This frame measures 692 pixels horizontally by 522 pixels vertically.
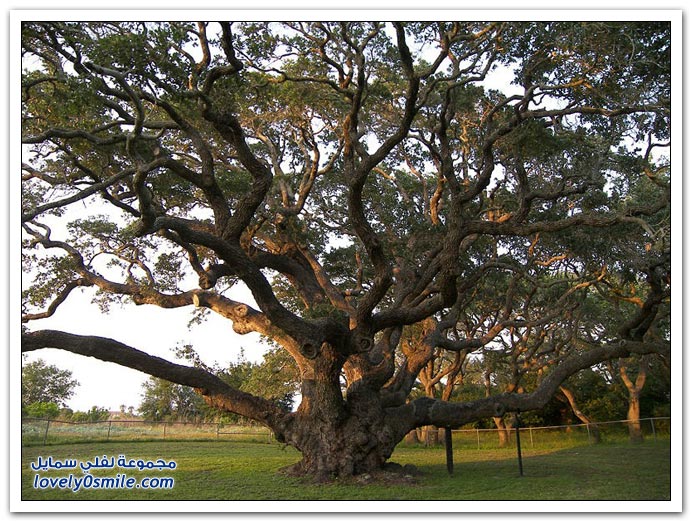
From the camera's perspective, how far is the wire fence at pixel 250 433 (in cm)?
1773

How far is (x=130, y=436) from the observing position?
19609mm

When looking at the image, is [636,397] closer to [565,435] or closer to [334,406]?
[565,435]

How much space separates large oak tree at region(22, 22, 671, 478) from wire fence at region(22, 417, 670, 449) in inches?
244

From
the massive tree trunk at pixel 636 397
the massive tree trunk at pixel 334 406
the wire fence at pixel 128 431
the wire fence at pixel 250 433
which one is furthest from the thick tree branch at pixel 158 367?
the massive tree trunk at pixel 636 397

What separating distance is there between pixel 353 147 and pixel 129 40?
387 cm

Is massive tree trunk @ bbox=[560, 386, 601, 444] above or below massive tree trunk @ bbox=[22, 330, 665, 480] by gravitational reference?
below

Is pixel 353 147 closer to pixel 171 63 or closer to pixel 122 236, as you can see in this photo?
pixel 171 63

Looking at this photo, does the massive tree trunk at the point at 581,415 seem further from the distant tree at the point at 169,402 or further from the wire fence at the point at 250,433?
the distant tree at the point at 169,402

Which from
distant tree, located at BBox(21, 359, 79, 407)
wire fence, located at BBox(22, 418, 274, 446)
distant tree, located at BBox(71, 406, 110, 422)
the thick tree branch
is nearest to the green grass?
the thick tree branch

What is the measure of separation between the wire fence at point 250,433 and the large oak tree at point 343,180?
619cm

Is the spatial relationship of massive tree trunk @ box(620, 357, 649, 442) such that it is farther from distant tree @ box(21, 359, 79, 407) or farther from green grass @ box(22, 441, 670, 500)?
distant tree @ box(21, 359, 79, 407)

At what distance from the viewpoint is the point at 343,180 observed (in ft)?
46.3

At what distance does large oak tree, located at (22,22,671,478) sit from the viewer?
8070 millimetres

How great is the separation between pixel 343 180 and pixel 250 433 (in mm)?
14225
